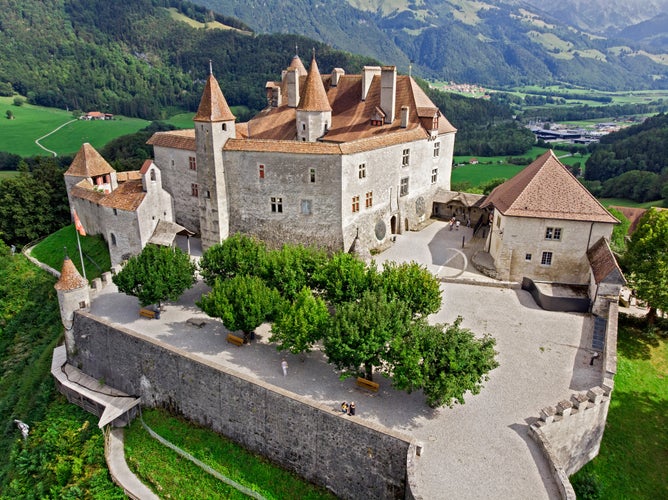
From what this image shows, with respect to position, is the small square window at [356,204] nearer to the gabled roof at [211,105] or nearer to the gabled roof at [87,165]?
the gabled roof at [211,105]

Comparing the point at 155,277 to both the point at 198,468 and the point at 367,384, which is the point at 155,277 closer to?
the point at 198,468

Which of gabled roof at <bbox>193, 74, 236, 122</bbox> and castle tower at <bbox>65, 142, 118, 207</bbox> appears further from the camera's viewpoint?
castle tower at <bbox>65, 142, 118, 207</bbox>

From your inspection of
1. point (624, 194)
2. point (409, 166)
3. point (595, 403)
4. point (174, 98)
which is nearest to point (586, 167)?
point (624, 194)

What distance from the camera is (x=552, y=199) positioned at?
1448 inches

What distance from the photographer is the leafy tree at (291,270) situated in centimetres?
3248

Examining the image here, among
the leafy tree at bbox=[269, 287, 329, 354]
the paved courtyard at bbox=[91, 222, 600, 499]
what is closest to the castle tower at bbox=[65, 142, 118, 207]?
the paved courtyard at bbox=[91, 222, 600, 499]

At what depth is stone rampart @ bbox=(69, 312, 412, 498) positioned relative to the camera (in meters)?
22.8

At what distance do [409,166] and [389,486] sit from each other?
31.2m

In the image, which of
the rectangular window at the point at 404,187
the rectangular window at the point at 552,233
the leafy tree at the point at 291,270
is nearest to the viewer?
the leafy tree at the point at 291,270

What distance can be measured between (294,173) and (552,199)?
1945cm

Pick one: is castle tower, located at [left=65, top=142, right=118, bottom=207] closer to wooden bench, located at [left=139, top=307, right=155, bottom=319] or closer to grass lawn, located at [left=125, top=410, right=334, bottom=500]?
wooden bench, located at [left=139, top=307, right=155, bottom=319]

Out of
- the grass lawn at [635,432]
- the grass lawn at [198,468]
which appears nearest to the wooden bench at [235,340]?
the grass lawn at [198,468]

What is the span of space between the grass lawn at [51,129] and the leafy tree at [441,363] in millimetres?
104770

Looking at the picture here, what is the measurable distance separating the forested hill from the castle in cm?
9116
